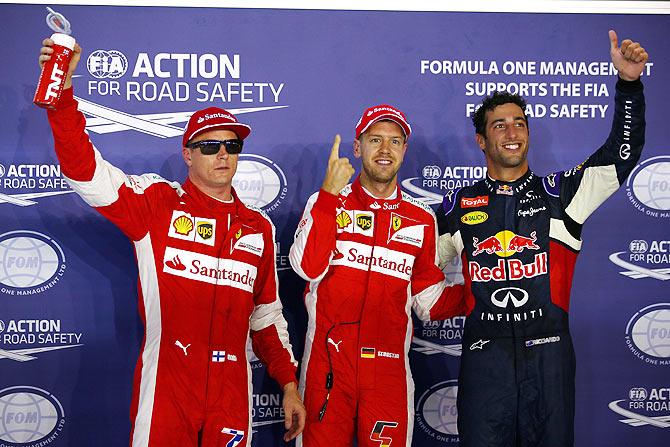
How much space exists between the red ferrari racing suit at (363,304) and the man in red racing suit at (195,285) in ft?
0.48

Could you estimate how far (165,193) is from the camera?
9.09 ft

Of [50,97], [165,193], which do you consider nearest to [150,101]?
[165,193]

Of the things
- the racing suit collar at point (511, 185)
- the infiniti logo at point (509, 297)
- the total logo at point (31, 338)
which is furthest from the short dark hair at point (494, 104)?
the total logo at point (31, 338)

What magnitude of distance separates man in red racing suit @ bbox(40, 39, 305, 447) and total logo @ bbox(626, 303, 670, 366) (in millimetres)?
1796

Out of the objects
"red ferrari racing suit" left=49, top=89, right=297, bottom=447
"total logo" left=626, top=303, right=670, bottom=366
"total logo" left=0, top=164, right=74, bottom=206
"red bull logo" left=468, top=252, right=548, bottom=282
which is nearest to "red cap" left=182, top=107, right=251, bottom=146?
"red ferrari racing suit" left=49, top=89, right=297, bottom=447

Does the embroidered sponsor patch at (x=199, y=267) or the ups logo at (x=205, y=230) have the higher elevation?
the ups logo at (x=205, y=230)

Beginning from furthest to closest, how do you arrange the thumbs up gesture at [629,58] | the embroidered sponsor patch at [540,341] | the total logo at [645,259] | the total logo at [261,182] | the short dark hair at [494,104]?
1. the total logo at [645,259]
2. the total logo at [261,182]
3. the short dark hair at [494,104]
4. the embroidered sponsor patch at [540,341]
5. the thumbs up gesture at [629,58]

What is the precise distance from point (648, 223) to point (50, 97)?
2.84m

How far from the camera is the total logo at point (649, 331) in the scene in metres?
3.51

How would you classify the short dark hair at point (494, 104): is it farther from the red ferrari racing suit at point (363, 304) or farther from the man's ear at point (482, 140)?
the red ferrari racing suit at point (363, 304)

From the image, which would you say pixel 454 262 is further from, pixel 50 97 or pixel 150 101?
pixel 50 97

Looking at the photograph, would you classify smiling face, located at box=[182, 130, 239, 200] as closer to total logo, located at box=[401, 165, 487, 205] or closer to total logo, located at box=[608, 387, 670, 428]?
total logo, located at box=[401, 165, 487, 205]

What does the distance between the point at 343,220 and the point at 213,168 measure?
1.94 feet

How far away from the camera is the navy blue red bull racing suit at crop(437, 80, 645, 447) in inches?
105
